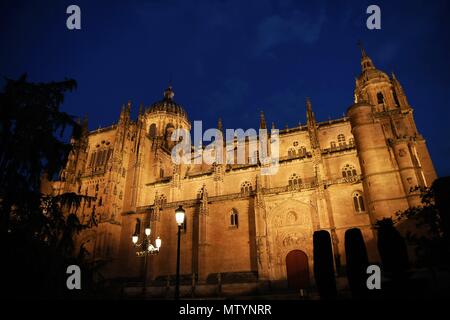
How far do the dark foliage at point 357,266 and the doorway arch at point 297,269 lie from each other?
15.8m

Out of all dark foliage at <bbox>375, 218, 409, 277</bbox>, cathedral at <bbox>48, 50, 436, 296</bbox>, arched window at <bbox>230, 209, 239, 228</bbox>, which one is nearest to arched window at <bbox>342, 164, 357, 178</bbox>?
cathedral at <bbox>48, 50, 436, 296</bbox>

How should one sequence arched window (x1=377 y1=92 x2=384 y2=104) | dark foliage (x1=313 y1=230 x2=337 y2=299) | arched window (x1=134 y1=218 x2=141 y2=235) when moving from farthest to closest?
arched window (x1=377 y1=92 x2=384 y2=104), arched window (x1=134 y1=218 x2=141 y2=235), dark foliage (x1=313 y1=230 x2=337 y2=299)

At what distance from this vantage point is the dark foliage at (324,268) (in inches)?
452

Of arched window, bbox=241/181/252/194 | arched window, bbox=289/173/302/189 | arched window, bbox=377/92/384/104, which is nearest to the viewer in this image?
arched window, bbox=289/173/302/189

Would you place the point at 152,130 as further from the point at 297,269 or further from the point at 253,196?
the point at 297,269

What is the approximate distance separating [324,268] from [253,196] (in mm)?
18652

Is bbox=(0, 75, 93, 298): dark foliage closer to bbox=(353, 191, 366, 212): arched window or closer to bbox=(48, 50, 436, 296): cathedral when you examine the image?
bbox=(48, 50, 436, 296): cathedral

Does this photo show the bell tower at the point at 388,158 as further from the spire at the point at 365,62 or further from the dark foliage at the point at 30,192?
the dark foliage at the point at 30,192

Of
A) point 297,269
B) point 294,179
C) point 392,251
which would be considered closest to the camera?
point 392,251

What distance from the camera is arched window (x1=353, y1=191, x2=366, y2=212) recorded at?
26.8 m

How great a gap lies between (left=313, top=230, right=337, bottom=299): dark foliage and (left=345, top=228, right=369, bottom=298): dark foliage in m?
0.69

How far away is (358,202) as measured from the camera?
88.9 ft

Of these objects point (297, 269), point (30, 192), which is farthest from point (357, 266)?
point (297, 269)
